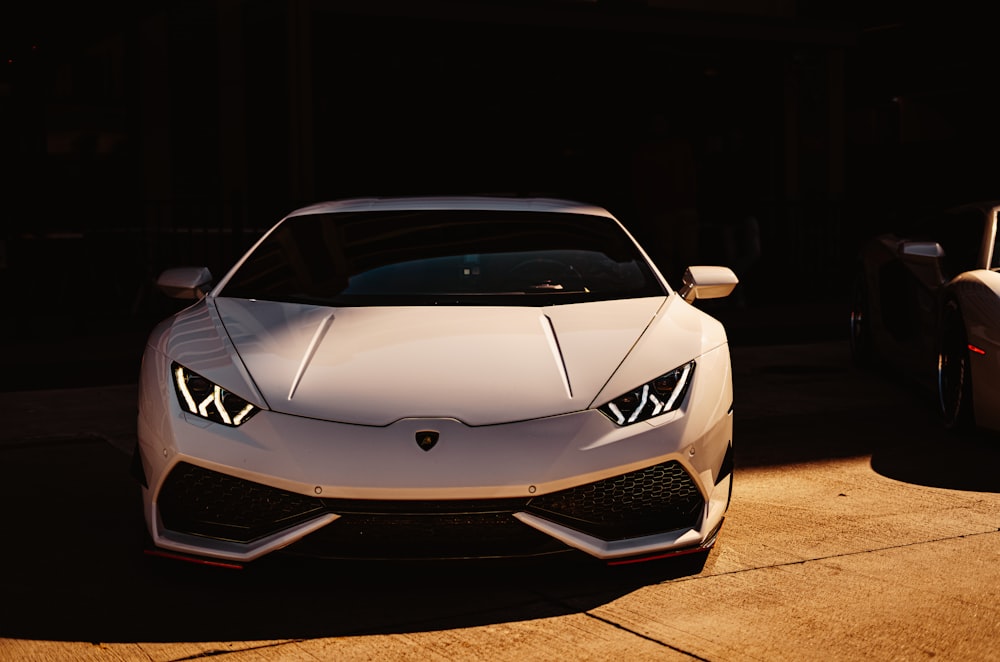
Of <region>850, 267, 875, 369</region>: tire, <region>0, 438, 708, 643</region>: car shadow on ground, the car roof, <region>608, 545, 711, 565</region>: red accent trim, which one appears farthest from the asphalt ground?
<region>850, 267, 875, 369</region>: tire

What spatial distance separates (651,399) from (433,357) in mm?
723

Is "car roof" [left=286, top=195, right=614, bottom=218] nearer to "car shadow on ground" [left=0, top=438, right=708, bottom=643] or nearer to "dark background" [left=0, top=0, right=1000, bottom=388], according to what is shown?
"car shadow on ground" [left=0, top=438, right=708, bottom=643]

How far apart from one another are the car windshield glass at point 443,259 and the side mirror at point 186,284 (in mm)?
234

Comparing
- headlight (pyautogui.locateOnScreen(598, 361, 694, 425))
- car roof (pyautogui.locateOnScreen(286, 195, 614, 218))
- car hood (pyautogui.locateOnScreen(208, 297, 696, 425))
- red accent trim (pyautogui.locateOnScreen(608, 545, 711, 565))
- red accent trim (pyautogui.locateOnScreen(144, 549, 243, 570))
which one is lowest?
red accent trim (pyautogui.locateOnScreen(608, 545, 711, 565))

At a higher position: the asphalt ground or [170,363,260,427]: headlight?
[170,363,260,427]: headlight

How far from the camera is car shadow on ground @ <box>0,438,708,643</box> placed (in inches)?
160

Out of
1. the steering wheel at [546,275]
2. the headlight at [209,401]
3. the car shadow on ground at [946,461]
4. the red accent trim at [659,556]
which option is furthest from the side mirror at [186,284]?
the car shadow on ground at [946,461]

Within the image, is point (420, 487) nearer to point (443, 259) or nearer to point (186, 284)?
point (443, 259)

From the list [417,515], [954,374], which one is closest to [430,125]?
[954,374]

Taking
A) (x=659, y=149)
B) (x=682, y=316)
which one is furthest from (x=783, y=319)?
(x=682, y=316)

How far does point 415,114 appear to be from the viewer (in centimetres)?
1892

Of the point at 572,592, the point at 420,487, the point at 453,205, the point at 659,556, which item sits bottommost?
the point at 572,592

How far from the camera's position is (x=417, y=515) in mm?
4109

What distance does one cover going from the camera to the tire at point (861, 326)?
955 centimetres
